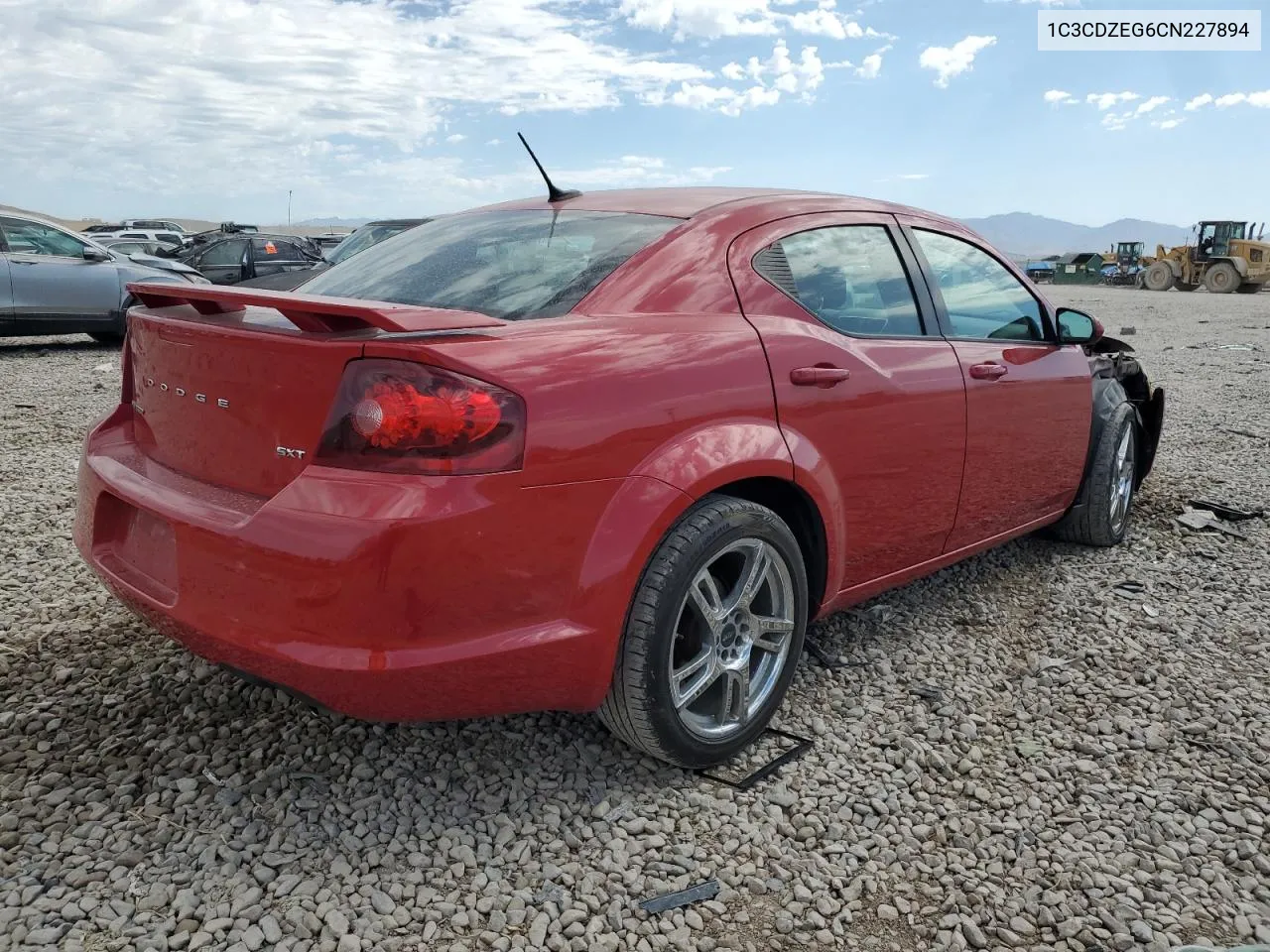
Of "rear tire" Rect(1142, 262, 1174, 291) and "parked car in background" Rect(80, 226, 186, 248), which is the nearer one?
"parked car in background" Rect(80, 226, 186, 248)

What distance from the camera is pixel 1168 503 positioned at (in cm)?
542

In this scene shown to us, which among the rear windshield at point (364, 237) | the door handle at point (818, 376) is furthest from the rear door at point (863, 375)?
the rear windshield at point (364, 237)

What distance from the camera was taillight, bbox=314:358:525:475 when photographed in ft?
6.77

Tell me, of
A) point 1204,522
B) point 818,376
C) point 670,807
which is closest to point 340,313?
point 818,376

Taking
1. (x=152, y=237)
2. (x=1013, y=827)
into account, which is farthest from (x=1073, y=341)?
(x=152, y=237)

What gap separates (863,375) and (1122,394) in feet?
7.68

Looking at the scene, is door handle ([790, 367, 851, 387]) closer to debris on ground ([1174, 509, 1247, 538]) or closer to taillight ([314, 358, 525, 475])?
taillight ([314, 358, 525, 475])

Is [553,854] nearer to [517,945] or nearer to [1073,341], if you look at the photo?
[517,945]

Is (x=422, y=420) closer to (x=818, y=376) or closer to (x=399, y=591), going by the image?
(x=399, y=591)

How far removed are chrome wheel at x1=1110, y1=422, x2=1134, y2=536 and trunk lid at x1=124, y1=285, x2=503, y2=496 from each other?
3.39 meters

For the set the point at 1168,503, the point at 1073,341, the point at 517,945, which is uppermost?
the point at 1073,341

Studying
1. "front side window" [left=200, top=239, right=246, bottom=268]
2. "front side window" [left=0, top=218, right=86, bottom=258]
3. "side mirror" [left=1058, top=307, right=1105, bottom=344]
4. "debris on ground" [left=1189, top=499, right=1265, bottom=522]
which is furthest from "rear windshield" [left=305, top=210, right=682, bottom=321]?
"front side window" [left=200, top=239, right=246, bottom=268]

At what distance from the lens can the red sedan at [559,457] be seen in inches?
81.5

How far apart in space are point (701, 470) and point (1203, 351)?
13625mm
